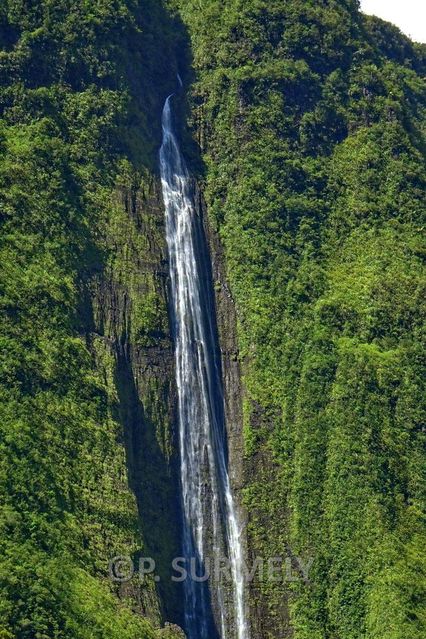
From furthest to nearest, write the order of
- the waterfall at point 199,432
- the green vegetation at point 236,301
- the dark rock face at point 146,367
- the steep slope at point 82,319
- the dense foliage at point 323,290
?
the dark rock face at point 146,367, the waterfall at point 199,432, the dense foliage at point 323,290, the green vegetation at point 236,301, the steep slope at point 82,319

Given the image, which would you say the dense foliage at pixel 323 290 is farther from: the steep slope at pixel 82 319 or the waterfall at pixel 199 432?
the steep slope at pixel 82 319

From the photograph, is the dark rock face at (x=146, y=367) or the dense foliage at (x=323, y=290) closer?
the dense foliage at (x=323, y=290)

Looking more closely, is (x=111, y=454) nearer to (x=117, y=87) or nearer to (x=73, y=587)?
(x=73, y=587)

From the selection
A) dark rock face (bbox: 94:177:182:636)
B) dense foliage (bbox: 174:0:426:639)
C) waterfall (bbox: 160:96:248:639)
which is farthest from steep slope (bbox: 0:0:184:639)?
dense foliage (bbox: 174:0:426:639)

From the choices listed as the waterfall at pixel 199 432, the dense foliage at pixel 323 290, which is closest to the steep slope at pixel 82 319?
the waterfall at pixel 199 432

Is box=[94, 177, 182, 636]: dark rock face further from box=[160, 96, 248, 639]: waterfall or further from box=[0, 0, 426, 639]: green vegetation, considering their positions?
box=[160, 96, 248, 639]: waterfall

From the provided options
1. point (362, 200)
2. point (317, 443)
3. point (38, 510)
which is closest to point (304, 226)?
point (362, 200)
